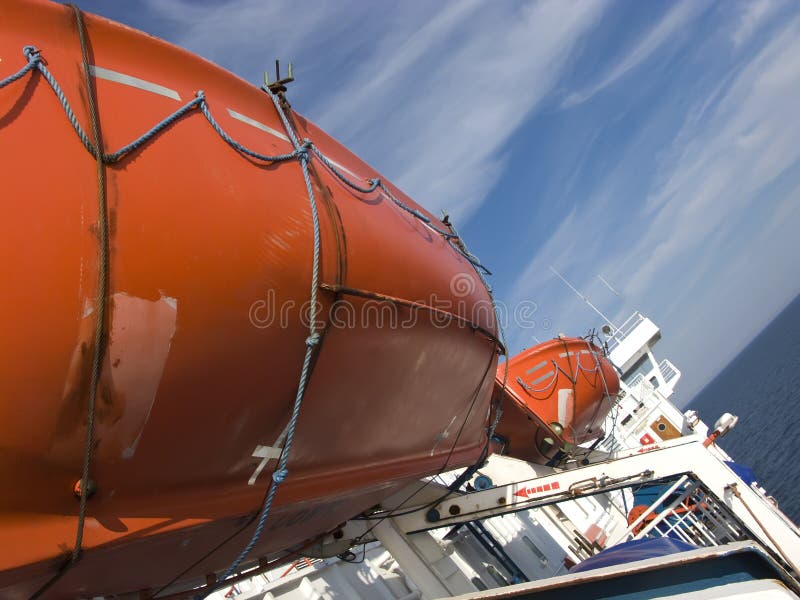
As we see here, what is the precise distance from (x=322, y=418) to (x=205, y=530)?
74 centimetres

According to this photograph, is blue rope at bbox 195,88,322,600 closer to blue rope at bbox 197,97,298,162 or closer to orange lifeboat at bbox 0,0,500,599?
orange lifeboat at bbox 0,0,500,599

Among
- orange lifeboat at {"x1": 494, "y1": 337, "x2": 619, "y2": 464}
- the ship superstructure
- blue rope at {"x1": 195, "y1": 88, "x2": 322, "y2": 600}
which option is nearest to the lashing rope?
blue rope at {"x1": 195, "y1": 88, "x2": 322, "y2": 600}

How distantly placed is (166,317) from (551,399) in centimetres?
621

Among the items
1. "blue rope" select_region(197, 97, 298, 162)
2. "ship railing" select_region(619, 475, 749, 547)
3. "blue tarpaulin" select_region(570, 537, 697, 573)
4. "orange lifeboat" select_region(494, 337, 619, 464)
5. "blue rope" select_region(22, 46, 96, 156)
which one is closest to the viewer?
"blue rope" select_region(22, 46, 96, 156)

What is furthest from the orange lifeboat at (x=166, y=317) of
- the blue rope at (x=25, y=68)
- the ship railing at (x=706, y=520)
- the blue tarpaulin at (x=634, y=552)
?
the ship railing at (x=706, y=520)

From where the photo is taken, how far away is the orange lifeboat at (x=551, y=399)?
23.0ft

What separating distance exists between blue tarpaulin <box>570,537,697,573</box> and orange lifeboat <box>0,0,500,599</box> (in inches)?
57.7

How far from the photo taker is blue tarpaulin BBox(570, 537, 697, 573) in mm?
3189

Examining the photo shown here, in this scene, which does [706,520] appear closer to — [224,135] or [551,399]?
[551,399]

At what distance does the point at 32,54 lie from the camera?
2.07 metres

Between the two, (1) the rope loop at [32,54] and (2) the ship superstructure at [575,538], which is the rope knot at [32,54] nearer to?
(1) the rope loop at [32,54]

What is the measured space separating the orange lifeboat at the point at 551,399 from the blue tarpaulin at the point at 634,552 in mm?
→ 2778

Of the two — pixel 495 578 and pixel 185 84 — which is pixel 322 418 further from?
pixel 495 578

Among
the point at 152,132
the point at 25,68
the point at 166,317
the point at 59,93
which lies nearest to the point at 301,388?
the point at 166,317
